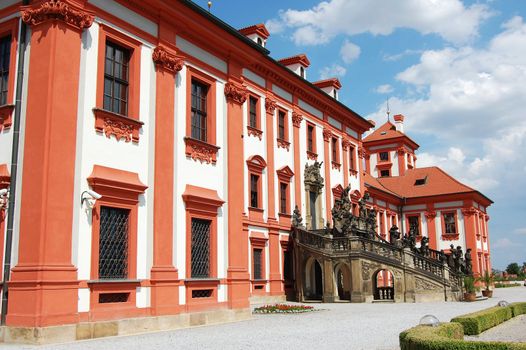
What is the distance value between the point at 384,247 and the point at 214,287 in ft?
38.9

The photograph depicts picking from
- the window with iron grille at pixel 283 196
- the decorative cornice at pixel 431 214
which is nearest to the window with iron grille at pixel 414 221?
the decorative cornice at pixel 431 214

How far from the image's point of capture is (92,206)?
14.0 metres

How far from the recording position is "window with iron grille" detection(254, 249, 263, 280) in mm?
25625

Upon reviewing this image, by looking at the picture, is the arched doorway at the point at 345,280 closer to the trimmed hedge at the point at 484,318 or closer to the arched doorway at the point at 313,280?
the arched doorway at the point at 313,280

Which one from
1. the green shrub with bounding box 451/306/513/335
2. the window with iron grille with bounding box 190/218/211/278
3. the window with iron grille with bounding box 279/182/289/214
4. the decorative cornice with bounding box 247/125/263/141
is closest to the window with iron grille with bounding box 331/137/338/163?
the window with iron grille with bounding box 279/182/289/214

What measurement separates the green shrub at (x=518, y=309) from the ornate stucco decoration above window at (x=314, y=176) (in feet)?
44.9

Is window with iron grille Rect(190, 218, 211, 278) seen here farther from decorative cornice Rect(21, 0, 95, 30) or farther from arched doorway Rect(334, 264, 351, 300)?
arched doorway Rect(334, 264, 351, 300)

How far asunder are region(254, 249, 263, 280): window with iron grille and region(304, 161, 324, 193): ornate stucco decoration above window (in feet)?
19.8

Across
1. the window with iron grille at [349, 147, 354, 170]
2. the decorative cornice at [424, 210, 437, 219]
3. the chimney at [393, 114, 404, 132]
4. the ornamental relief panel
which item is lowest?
the ornamental relief panel

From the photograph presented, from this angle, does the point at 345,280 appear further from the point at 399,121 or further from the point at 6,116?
the point at 399,121

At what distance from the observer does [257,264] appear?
84.7 ft

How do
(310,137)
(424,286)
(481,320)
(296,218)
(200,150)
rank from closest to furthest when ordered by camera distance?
(481,320)
(200,150)
(424,286)
(296,218)
(310,137)

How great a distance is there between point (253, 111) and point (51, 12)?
14020mm

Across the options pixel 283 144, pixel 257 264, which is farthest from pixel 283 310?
pixel 283 144
